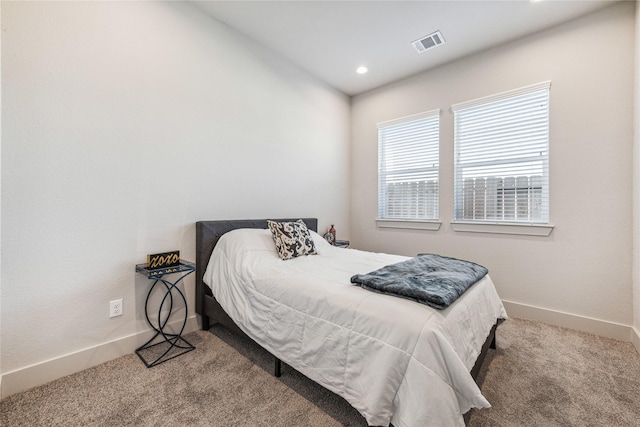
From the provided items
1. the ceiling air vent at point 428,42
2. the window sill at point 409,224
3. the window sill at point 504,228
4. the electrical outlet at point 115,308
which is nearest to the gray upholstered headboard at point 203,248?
the electrical outlet at point 115,308

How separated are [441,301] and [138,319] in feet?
7.12

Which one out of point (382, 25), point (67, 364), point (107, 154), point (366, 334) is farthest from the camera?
point (382, 25)

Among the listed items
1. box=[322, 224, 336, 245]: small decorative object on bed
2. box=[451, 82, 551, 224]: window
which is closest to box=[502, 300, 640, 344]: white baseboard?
box=[451, 82, 551, 224]: window

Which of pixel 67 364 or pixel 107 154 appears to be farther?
pixel 107 154

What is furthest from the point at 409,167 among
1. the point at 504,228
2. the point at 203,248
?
the point at 203,248

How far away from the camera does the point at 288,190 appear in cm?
324

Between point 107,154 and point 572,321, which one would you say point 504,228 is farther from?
point 107,154

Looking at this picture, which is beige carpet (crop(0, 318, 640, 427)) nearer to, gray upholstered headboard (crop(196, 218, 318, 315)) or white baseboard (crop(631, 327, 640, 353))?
white baseboard (crop(631, 327, 640, 353))

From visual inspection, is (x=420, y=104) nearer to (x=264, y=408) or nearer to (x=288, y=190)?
(x=288, y=190)

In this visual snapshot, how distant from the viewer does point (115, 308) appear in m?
1.95

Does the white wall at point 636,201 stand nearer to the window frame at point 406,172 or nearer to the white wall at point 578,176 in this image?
the white wall at point 578,176

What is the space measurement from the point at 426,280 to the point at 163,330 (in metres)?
2.10

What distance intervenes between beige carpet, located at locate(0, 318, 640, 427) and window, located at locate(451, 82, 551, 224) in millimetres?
1368

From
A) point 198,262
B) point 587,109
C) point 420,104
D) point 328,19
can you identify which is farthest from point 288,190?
point 587,109
